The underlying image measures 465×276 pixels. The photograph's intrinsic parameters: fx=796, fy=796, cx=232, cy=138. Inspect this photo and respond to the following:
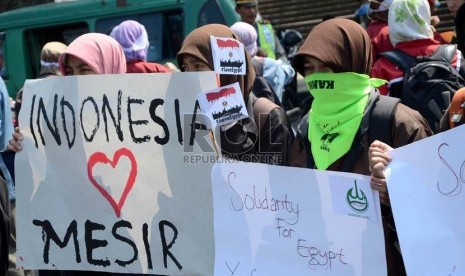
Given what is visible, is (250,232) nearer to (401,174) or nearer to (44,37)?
(401,174)

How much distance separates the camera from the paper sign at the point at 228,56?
3.07 metres

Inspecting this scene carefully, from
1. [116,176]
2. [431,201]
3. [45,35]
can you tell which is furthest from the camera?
[45,35]

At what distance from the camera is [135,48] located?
5.69 metres

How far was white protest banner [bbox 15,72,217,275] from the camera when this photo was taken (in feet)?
10.4

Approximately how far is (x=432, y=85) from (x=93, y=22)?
566 cm

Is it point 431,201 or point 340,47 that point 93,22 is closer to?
point 340,47

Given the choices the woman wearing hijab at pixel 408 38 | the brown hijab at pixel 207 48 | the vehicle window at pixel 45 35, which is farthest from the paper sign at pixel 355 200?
the vehicle window at pixel 45 35

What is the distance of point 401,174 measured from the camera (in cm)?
257

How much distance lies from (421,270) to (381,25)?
3243 millimetres

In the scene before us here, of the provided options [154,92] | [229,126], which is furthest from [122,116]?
[229,126]

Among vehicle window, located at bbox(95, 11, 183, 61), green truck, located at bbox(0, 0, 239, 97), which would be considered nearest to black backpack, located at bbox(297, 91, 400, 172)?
green truck, located at bbox(0, 0, 239, 97)

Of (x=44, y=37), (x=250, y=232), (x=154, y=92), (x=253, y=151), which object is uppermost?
(x=154, y=92)

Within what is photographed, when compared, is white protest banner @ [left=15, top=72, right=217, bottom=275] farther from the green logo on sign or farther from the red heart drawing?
the green logo on sign

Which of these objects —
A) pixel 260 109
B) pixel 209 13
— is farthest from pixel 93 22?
pixel 260 109
